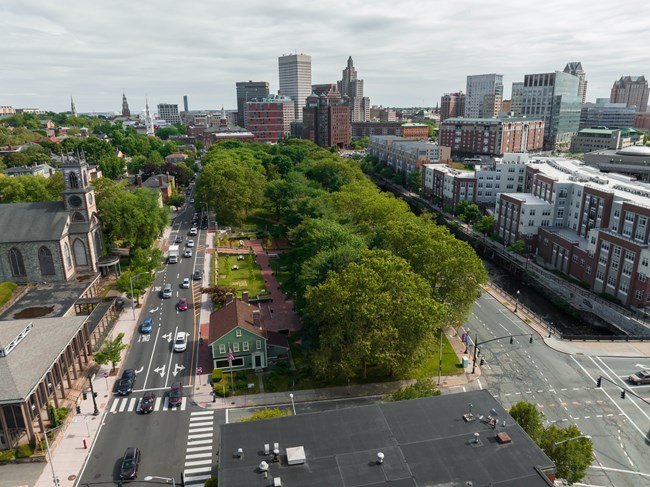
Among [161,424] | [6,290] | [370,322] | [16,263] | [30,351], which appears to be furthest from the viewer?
[16,263]

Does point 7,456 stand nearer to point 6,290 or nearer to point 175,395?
point 175,395

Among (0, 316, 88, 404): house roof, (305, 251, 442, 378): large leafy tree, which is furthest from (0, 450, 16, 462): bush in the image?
(305, 251, 442, 378): large leafy tree

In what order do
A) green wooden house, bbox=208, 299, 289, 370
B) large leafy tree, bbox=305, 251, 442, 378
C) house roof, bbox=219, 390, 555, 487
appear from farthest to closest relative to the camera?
green wooden house, bbox=208, 299, 289, 370
large leafy tree, bbox=305, 251, 442, 378
house roof, bbox=219, 390, 555, 487

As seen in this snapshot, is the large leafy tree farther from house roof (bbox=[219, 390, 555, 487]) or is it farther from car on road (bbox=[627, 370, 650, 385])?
car on road (bbox=[627, 370, 650, 385])

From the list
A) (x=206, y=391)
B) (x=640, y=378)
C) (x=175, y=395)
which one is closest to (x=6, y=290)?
(x=175, y=395)

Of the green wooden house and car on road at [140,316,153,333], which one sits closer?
the green wooden house

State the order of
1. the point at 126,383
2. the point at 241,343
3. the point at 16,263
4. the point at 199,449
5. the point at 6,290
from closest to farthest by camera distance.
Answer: the point at 199,449, the point at 126,383, the point at 241,343, the point at 6,290, the point at 16,263

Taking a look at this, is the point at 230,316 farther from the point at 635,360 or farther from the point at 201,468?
the point at 635,360
